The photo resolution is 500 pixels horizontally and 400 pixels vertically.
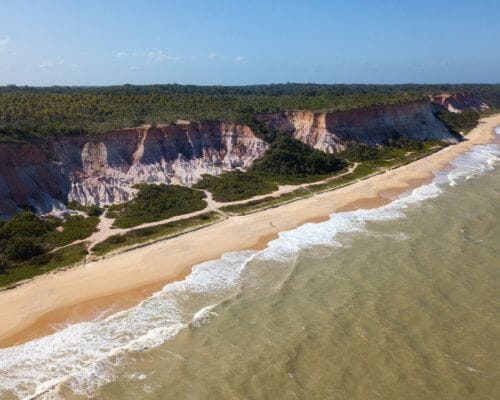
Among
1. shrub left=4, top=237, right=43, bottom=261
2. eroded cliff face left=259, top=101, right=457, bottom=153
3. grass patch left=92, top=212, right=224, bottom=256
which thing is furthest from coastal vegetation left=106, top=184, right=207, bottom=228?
eroded cliff face left=259, top=101, right=457, bottom=153

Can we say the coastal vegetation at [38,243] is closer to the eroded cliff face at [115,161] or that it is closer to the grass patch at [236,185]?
the eroded cliff face at [115,161]

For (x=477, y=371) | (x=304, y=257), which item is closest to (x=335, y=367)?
(x=477, y=371)

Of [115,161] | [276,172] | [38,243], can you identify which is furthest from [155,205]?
Answer: [276,172]

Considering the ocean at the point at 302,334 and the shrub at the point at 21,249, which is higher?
the shrub at the point at 21,249

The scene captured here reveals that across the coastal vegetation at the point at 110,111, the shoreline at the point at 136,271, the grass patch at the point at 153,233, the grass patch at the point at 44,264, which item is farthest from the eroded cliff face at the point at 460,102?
the grass patch at the point at 44,264

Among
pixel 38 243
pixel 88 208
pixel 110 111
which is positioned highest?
pixel 110 111

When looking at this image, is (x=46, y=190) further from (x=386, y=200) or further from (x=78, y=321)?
(x=386, y=200)

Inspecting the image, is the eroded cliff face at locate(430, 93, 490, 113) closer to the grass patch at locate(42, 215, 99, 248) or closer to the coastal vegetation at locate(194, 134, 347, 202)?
the coastal vegetation at locate(194, 134, 347, 202)

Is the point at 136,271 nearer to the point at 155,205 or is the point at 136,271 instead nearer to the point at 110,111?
the point at 155,205
